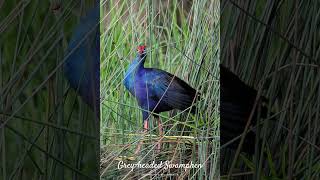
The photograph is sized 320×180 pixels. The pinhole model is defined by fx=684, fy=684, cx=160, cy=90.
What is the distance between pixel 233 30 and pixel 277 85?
27cm

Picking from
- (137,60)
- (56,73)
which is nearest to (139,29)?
(137,60)

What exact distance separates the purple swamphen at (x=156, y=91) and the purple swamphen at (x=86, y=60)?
117 mm

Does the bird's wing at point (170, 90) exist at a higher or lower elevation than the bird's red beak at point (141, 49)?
lower

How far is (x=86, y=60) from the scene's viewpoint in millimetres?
2416

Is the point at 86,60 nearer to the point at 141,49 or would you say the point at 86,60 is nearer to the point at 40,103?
the point at 141,49

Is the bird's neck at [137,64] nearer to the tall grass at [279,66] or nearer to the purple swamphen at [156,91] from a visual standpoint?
the purple swamphen at [156,91]

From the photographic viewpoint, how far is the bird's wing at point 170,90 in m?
2.44

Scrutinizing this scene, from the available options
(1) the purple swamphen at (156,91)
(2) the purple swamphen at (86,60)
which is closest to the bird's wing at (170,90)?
(1) the purple swamphen at (156,91)

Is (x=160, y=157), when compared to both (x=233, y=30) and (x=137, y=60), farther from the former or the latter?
(x=233, y=30)

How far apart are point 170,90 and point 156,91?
50mm

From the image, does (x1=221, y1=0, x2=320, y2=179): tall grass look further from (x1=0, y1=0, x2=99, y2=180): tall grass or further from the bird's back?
(x1=0, y1=0, x2=99, y2=180): tall grass

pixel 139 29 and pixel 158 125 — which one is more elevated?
pixel 139 29

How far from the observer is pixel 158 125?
244cm

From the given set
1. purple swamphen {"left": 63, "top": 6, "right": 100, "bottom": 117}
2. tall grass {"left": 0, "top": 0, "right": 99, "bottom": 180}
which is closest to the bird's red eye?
purple swamphen {"left": 63, "top": 6, "right": 100, "bottom": 117}
